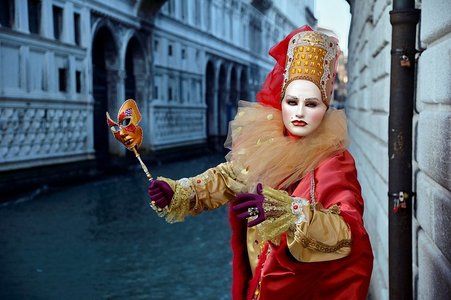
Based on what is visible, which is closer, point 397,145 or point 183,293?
point 397,145

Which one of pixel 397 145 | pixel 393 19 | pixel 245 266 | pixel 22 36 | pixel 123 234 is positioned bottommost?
pixel 123 234

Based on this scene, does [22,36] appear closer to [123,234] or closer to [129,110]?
[123,234]

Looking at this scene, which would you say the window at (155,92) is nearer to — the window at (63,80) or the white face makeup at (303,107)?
the window at (63,80)

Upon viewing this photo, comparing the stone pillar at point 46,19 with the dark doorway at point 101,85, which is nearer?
the stone pillar at point 46,19

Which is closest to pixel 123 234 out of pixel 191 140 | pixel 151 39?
pixel 151 39

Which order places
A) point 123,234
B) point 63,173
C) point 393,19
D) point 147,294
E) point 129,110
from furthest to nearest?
point 63,173 → point 123,234 → point 147,294 → point 393,19 → point 129,110

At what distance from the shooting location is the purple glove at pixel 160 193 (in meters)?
2.44

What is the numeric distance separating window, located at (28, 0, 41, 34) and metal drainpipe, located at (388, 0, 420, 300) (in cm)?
1132

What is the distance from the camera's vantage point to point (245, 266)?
2.62 m

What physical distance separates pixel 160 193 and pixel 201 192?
222 millimetres

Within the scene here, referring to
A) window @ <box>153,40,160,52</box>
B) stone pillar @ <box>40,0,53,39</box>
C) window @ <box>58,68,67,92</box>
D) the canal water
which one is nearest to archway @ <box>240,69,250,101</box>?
window @ <box>153,40,160,52</box>

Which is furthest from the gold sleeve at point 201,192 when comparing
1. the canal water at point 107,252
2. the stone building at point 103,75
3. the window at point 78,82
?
the window at point 78,82

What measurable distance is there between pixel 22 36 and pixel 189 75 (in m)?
12.0

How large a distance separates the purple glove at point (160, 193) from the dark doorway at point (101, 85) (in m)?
14.5
